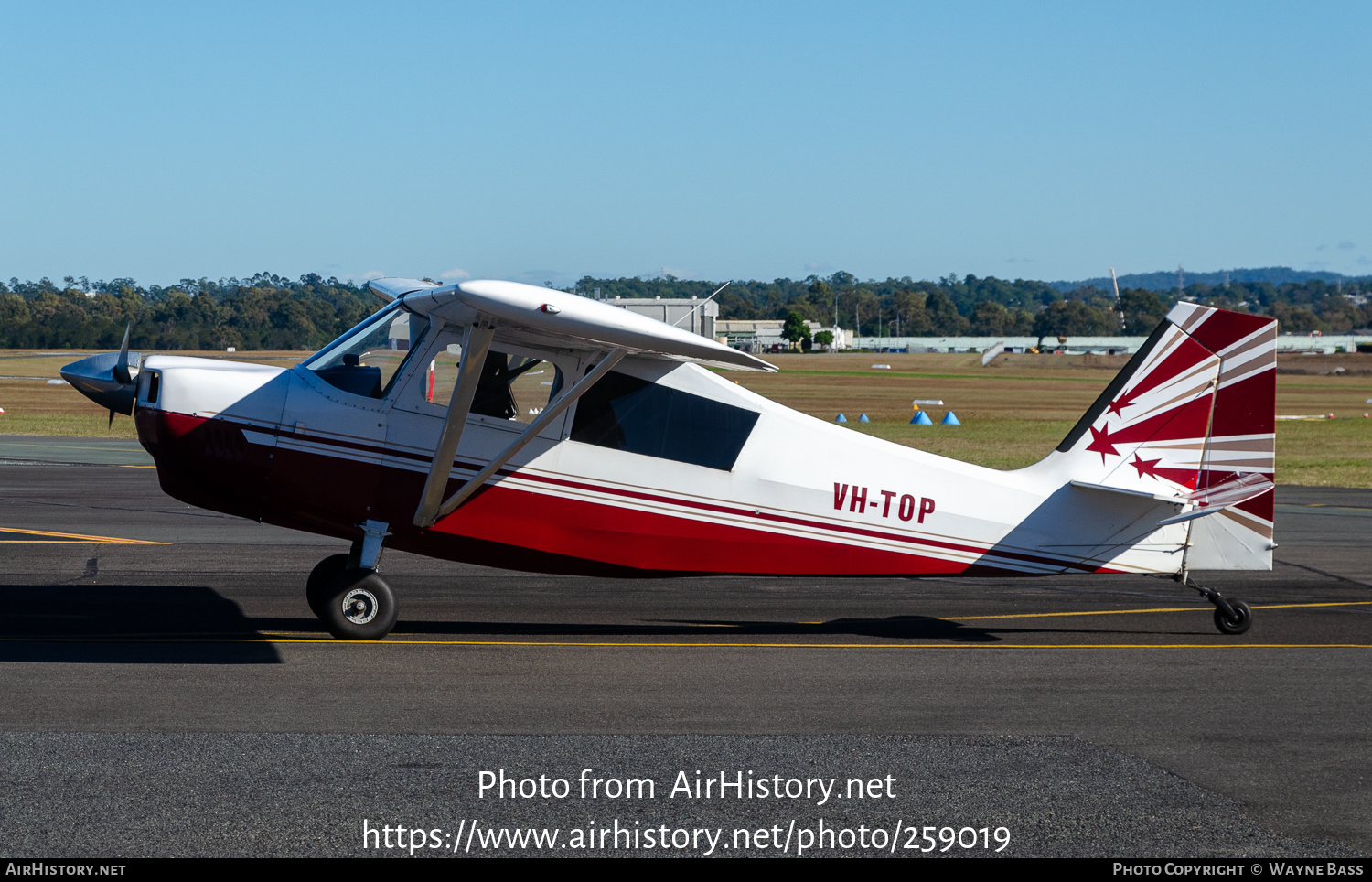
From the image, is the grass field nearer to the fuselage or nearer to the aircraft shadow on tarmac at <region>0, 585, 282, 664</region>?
the aircraft shadow on tarmac at <region>0, 585, 282, 664</region>

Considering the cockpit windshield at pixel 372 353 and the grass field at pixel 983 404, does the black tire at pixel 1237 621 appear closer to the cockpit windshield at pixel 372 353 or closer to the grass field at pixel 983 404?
the cockpit windshield at pixel 372 353

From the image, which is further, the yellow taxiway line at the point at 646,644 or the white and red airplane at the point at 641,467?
the yellow taxiway line at the point at 646,644

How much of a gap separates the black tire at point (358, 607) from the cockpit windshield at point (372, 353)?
54.9 inches

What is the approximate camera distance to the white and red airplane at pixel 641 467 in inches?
356

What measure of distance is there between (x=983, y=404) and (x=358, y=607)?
2029 inches

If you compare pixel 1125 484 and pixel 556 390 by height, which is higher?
pixel 556 390

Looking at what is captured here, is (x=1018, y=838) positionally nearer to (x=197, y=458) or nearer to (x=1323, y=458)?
(x=197, y=458)

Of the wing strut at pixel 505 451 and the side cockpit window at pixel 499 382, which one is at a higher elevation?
the side cockpit window at pixel 499 382

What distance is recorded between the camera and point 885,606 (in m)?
11.4

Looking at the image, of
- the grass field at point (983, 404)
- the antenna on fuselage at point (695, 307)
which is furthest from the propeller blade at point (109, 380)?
the grass field at point (983, 404)

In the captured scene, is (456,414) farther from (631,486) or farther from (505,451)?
(631,486)

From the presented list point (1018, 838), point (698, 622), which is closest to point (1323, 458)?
point (698, 622)

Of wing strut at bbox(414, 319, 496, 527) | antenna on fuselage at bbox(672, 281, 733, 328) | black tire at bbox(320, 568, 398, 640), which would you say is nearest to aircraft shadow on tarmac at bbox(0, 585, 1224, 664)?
black tire at bbox(320, 568, 398, 640)

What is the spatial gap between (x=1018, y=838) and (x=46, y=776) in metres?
4.61
